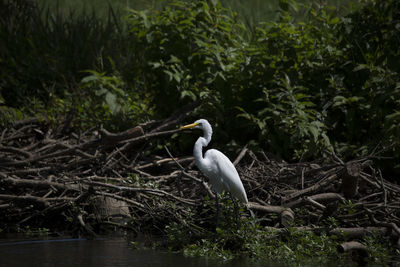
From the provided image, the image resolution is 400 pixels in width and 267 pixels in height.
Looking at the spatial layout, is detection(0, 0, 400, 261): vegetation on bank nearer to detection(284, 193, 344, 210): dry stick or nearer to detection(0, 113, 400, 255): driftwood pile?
detection(0, 113, 400, 255): driftwood pile

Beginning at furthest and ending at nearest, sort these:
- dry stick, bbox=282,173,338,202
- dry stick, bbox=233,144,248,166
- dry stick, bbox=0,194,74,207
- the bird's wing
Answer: dry stick, bbox=233,144,248,166 → dry stick, bbox=0,194,74,207 → dry stick, bbox=282,173,338,202 → the bird's wing

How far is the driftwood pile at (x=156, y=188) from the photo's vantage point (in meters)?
5.16

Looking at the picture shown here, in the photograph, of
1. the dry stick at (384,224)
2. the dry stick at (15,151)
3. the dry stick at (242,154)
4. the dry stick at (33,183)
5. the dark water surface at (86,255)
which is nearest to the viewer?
the dark water surface at (86,255)

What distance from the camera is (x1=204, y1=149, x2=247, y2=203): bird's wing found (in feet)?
16.3

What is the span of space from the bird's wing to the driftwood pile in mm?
226

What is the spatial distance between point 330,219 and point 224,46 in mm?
3504

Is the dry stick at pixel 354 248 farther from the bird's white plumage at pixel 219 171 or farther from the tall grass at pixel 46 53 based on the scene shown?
the tall grass at pixel 46 53

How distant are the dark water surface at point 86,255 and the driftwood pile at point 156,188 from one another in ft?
1.37

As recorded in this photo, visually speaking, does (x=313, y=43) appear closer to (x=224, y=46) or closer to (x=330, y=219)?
(x=224, y=46)

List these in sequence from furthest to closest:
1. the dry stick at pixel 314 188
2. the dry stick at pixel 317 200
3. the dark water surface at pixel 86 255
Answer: the dry stick at pixel 314 188 < the dry stick at pixel 317 200 < the dark water surface at pixel 86 255

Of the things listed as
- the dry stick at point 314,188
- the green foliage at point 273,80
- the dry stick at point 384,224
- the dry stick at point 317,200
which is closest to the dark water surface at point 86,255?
the dry stick at point 317,200

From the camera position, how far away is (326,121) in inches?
265

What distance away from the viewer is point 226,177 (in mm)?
4973

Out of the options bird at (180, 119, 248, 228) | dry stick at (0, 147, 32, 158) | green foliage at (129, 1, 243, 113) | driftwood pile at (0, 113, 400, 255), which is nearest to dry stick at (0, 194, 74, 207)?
driftwood pile at (0, 113, 400, 255)
